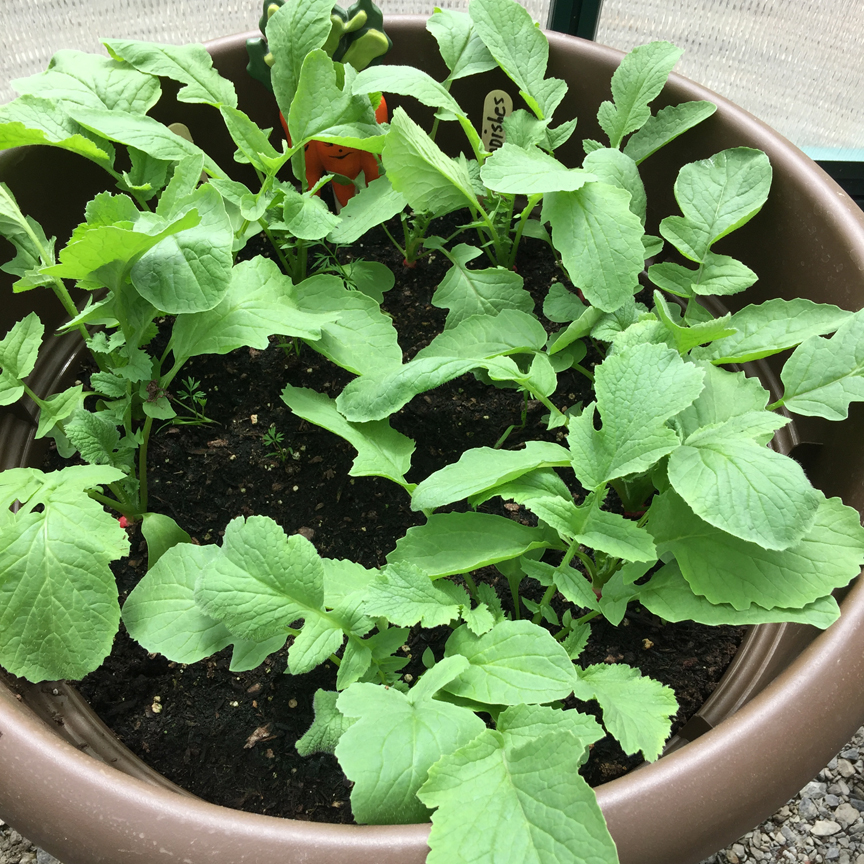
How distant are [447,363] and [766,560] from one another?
34cm

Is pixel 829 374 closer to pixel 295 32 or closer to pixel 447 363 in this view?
pixel 447 363

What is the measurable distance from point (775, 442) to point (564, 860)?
22.5 inches

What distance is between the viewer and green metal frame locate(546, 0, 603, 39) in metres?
1.24

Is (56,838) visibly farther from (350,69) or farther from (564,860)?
(350,69)

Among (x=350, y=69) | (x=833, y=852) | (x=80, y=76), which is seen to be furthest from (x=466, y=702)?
(x=80, y=76)


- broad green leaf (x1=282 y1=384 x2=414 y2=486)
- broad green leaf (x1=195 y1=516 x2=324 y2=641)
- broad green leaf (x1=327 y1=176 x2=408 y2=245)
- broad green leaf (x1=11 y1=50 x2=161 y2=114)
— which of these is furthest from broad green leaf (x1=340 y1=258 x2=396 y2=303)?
broad green leaf (x1=195 y1=516 x2=324 y2=641)

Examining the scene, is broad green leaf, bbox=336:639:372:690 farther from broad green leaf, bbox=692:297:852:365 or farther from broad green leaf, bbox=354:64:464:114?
broad green leaf, bbox=354:64:464:114

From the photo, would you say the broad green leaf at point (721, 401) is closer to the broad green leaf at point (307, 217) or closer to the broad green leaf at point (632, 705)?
the broad green leaf at point (632, 705)

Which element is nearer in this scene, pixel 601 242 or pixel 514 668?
pixel 514 668

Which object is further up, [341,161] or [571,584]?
[341,161]

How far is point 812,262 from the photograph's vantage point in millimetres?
820

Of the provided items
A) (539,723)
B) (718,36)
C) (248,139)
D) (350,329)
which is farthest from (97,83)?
(718,36)

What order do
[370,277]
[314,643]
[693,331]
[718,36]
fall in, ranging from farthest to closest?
[718,36]
[370,277]
[693,331]
[314,643]

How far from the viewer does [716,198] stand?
84 cm
